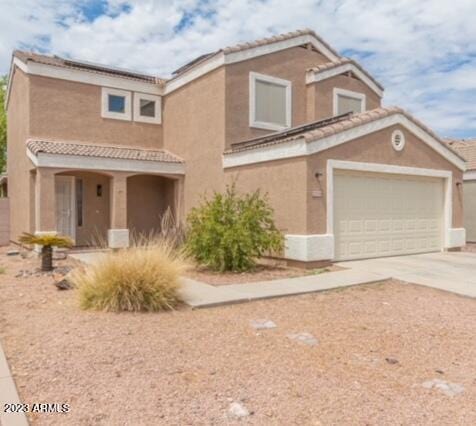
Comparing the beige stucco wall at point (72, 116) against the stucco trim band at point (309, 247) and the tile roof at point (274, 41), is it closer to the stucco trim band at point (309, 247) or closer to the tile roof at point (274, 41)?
the tile roof at point (274, 41)

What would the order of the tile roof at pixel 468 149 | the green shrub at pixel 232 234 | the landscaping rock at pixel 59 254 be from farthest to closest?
the tile roof at pixel 468 149
the landscaping rock at pixel 59 254
the green shrub at pixel 232 234

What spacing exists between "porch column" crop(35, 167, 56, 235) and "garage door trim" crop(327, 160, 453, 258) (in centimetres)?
918

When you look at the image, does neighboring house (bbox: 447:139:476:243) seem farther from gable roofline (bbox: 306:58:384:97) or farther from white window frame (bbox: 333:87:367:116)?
white window frame (bbox: 333:87:367:116)

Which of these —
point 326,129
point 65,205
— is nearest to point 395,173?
point 326,129

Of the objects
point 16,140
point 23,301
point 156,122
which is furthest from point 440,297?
point 16,140

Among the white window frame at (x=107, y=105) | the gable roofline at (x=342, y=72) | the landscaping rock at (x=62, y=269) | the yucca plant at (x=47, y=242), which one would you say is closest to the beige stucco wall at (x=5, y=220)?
the white window frame at (x=107, y=105)

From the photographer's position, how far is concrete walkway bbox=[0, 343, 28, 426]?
12.4ft

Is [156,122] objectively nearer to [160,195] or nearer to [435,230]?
[160,195]

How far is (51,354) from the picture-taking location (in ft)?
17.9

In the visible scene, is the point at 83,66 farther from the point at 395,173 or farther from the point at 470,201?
the point at 470,201

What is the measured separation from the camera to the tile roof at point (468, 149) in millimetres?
21030

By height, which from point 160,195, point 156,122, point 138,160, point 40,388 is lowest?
point 40,388

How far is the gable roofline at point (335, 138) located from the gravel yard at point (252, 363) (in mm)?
4998

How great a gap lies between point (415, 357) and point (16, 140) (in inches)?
733
